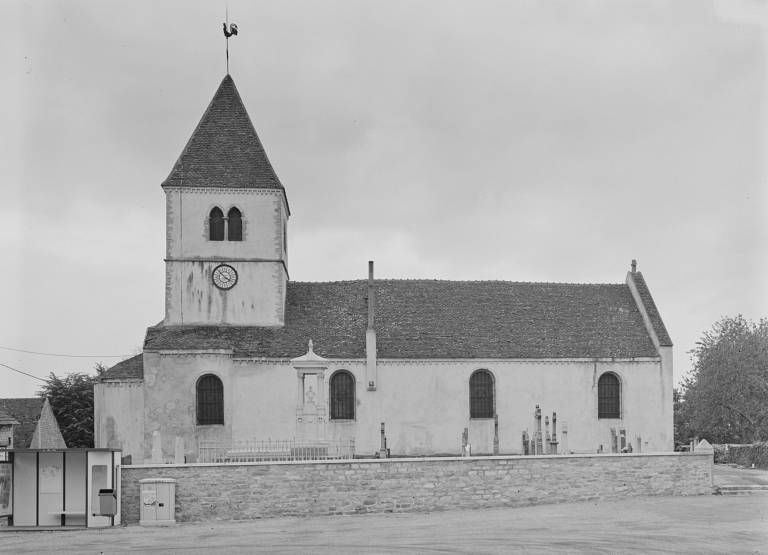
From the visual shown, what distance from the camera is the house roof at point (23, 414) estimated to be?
63.2 meters

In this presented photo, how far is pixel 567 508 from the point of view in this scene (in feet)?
107

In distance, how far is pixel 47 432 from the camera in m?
63.5

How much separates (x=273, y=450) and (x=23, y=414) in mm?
34854

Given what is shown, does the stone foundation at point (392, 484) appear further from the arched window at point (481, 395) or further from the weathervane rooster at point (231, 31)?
the weathervane rooster at point (231, 31)

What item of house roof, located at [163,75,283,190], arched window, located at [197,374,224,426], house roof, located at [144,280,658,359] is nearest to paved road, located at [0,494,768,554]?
arched window, located at [197,374,224,426]

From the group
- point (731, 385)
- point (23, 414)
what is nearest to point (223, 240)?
point (23, 414)

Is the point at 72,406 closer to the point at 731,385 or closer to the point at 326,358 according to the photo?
the point at 326,358

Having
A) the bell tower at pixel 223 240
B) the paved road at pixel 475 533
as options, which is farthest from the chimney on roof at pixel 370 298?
the paved road at pixel 475 533

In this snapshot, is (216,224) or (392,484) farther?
(216,224)

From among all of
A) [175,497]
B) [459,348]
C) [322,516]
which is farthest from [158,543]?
[459,348]

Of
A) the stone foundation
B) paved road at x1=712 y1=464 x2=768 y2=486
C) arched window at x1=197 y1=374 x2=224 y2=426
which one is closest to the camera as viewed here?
the stone foundation

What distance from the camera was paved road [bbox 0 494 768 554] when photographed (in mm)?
24734

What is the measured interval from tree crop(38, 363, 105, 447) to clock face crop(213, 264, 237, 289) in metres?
31.1

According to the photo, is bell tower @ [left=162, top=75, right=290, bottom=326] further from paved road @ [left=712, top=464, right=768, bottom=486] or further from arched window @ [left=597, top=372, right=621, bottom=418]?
paved road @ [left=712, top=464, right=768, bottom=486]
